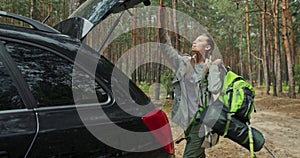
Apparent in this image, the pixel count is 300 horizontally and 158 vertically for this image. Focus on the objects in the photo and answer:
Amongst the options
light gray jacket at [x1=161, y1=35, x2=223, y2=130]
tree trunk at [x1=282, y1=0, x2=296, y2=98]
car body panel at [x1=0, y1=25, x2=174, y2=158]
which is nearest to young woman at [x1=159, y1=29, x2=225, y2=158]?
light gray jacket at [x1=161, y1=35, x2=223, y2=130]

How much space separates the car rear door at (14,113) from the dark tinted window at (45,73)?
0.16ft

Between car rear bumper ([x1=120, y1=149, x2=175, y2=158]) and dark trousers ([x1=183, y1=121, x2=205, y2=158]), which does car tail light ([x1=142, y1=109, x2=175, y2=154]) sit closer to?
car rear bumper ([x1=120, y1=149, x2=175, y2=158])

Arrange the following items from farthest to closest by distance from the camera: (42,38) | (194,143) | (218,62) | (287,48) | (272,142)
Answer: (287,48) → (272,142) → (194,143) → (218,62) → (42,38)

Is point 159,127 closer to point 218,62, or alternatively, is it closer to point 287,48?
point 218,62

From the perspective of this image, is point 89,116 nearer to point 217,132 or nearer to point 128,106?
point 128,106

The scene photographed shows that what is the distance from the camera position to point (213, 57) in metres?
3.58

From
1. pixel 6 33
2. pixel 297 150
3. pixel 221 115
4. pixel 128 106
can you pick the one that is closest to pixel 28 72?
pixel 6 33

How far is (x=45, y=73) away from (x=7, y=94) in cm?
26

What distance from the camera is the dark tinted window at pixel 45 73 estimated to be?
1.80 meters

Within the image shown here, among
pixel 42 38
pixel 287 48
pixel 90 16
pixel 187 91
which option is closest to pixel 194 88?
pixel 187 91

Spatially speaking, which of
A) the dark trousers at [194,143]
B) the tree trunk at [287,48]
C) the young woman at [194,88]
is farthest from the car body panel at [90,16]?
the tree trunk at [287,48]

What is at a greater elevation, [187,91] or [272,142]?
[187,91]

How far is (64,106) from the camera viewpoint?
183 cm

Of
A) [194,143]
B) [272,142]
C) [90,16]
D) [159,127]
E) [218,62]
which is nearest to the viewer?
[159,127]
